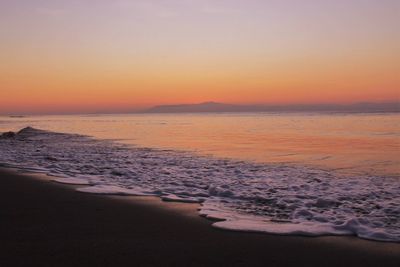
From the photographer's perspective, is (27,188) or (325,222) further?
(27,188)

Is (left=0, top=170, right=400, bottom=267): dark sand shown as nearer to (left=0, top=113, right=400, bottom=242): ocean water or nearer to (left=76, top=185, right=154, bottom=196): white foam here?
(left=0, top=113, right=400, bottom=242): ocean water

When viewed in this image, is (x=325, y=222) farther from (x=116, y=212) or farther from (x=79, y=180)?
(x=79, y=180)

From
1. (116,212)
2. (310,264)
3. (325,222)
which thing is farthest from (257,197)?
(310,264)

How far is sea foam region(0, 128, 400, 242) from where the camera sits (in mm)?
5785

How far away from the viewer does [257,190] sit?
8.62m

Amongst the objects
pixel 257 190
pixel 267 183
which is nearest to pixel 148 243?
pixel 257 190

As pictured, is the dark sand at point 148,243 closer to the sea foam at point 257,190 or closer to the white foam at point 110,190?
the sea foam at point 257,190

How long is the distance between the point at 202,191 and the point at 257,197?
4.07ft

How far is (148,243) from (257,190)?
4231mm

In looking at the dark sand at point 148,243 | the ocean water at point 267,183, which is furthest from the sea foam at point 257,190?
the dark sand at point 148,243

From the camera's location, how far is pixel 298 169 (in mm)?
11719

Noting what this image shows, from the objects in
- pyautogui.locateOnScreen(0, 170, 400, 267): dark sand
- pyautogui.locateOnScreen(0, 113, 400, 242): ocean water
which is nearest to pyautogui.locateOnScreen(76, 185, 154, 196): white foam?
pyautogui.locateOnScreen(0, 113, 400, 242): ocean water

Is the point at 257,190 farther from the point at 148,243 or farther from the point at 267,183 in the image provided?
the point at 148,243

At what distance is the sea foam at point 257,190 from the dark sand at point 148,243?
43 cm
